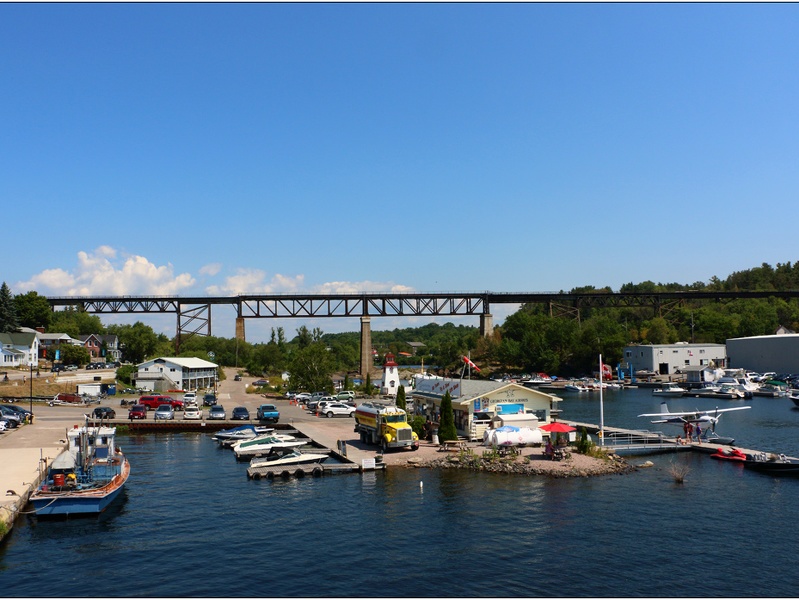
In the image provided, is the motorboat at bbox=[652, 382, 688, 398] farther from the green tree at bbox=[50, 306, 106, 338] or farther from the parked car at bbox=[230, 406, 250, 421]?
the green tree at bbox=[50, 306, 106, 338]

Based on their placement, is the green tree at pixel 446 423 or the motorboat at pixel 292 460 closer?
the motorboat at pixel 292 460

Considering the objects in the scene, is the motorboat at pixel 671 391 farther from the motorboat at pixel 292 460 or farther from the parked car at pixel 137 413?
the parked car at pixel 137 413

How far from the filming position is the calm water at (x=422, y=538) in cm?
2209

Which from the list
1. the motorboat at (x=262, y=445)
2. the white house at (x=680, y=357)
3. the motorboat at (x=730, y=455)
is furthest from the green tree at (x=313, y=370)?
the white house at (x=680, y=357)

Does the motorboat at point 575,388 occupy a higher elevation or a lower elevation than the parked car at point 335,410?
lower

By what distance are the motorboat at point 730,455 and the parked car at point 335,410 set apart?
3493cm

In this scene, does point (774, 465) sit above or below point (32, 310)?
below

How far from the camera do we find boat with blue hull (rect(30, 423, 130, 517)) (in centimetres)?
3000

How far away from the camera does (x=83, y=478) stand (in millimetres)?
33000

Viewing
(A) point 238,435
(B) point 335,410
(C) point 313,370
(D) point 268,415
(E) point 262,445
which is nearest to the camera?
(E) point 262,445

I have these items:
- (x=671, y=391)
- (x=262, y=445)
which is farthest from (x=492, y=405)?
(x=671, y=391)

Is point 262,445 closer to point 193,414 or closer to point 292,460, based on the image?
point 292,460

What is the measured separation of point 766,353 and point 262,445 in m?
106

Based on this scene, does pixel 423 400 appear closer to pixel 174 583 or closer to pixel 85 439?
pixel 85 439
